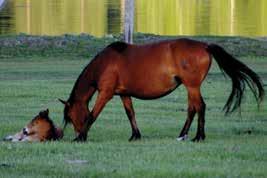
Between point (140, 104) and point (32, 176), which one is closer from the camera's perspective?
point (32, 176)

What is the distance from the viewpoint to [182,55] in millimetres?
14781

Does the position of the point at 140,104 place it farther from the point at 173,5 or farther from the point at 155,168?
the point at 173,5

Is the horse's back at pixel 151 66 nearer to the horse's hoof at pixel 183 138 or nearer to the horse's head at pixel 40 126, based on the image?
the horse's hoof at pixel 183 138

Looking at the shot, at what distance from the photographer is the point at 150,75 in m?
15.0

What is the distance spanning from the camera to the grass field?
10.9 m

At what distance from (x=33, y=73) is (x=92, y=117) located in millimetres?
18625

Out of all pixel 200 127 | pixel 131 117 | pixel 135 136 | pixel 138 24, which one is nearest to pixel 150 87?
pixel 131 117

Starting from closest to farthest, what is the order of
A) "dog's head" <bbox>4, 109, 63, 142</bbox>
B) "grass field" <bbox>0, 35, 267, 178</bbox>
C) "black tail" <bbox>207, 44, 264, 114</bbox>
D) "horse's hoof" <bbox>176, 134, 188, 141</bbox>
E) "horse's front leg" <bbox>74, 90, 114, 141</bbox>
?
"grass field" <bbox>0, 35, 267, 178</bbox>
"dog's head" <bbox>4, 109, 63, 142</bbox>
"horse's hoof" <bbox>176, 134, 188, 141</bbox>
"horse's front leg" <bbox>74, 90, 114, 141</bbox>
"black tail" <bbox>207, 44, 264, 114</bbox>

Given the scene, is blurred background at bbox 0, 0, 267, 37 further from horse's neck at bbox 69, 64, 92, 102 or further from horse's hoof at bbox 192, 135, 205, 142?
horse's hoof at bbox 192, 135, 205, 142

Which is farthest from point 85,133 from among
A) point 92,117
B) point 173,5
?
point 173,5

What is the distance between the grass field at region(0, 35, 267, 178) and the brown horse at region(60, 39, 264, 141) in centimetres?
46

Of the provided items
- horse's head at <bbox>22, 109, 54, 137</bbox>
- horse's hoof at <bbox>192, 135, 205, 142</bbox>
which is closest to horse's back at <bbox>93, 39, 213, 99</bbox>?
horse's hoof at <bbox>192, 135, 205, 142</bbox>

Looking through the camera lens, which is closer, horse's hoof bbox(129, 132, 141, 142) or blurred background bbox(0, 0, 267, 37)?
horse's hoof bbox(129, 132, 141, 142)

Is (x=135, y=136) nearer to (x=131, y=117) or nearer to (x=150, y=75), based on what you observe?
(x=131, y=117)
